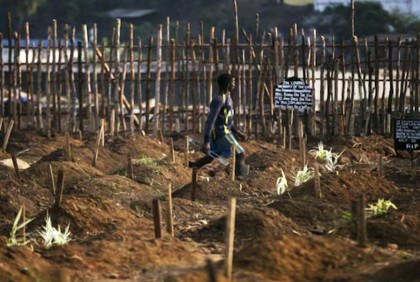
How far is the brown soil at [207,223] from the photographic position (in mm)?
9023

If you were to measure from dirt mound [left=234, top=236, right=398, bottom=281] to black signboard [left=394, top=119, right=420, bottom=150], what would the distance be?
5.76 meters

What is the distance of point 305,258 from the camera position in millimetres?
9102

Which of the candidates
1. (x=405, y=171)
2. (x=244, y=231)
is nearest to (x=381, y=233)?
(x=244, y=231)

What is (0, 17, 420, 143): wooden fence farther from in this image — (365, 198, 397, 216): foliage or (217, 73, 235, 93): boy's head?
(365, 198, 397, 216): foliage

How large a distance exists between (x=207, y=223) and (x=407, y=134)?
406 cm

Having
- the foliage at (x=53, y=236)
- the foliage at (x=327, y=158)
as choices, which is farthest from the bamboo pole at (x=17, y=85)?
the foliage at (x=53, y=236)

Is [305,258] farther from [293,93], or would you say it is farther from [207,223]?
[293,93]

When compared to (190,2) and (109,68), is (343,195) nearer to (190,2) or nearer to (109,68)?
(109,68)

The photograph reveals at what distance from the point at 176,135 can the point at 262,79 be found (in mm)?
1817

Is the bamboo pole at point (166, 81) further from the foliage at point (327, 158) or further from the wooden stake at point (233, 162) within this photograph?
the wooden stake at point (233, 162)

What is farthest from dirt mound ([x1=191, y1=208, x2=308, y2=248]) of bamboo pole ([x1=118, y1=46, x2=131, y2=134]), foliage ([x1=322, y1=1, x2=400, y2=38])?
foliage ([x1=322, y1=1, x2=400, y2=38])

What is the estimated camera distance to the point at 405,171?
1560 centimetres

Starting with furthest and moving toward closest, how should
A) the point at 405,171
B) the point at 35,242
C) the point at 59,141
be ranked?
1. the point at 59,141
2. the point at 405,171
3. the point at 35,242

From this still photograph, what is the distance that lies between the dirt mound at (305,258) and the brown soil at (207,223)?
10 millimetres
